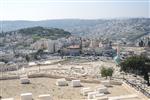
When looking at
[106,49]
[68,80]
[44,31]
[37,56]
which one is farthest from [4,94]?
[44,31]

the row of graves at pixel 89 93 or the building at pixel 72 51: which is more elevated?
the row of graves at pixel 89 93

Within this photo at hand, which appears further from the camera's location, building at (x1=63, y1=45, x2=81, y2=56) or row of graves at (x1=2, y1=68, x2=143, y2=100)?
building at (x1=63, y1=45, x2=81, y2=56)

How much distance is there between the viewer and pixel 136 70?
33.2 meters

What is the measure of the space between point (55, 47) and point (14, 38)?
44.4 m

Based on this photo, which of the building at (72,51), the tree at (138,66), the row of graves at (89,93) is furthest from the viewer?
the building at (72,51)

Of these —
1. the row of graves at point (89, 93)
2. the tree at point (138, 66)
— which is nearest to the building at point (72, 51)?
the tree at point (138, 66)

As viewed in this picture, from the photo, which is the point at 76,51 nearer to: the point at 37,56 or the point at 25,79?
the point at 37,56

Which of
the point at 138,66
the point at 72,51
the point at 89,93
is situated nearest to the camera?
the point at 89,93

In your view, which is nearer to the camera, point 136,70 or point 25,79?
point 25,79

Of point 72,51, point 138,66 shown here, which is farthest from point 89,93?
point 72,51

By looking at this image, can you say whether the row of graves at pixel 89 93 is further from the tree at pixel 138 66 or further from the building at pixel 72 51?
the building at pixel 72 51

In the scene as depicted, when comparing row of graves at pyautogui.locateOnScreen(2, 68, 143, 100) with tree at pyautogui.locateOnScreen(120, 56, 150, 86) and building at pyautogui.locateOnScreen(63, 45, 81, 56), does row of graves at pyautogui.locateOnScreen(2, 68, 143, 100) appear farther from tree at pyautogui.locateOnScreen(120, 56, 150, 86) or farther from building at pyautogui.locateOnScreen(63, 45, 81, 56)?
building at pyautogui.locateOnScreen(63, 45, 81, 56)

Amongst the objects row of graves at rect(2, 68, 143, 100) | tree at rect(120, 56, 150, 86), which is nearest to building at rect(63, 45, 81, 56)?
tree at rect(120, 56, 150, 86)

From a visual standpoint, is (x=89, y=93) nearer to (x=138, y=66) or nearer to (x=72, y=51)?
(x=138, y=66)
